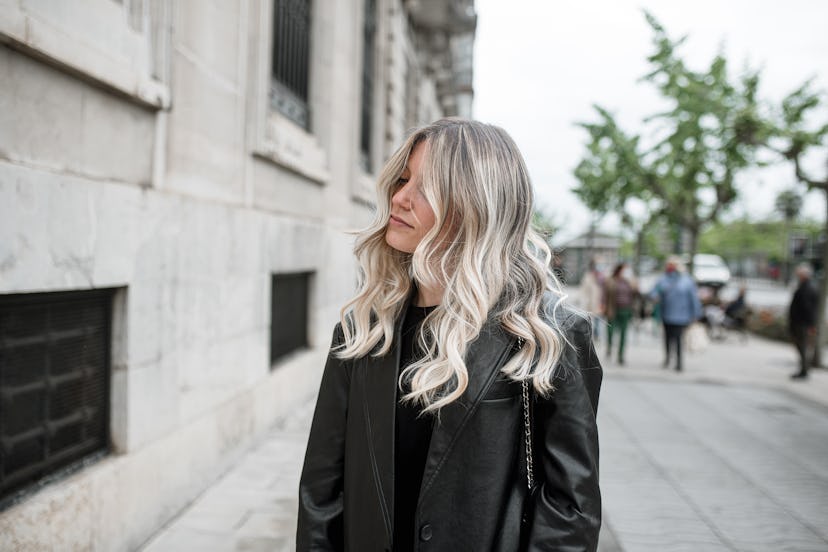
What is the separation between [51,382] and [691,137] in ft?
41.9

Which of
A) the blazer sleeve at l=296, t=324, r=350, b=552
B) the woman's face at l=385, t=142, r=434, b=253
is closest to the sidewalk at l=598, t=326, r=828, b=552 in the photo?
the blazer sleeve at l=296, t=324, r=350, b=552

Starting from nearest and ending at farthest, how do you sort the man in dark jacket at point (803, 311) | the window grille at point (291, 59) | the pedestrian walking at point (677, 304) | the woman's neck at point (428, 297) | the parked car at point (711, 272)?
the woman's neck at point (428, 297), the window grille at point (291, 59), the man in dark jacket at point (803, 311), the pedestrian walking at point (677, 304), the parked car at point (711, 272)

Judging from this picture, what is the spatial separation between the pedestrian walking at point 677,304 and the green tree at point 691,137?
2648 mm

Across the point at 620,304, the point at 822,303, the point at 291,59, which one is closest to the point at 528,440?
the point at 291,59

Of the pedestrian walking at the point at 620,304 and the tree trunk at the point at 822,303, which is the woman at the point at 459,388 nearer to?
the pedestrian walking at the point at 620,304

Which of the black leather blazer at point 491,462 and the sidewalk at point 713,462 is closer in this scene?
the black leather blazer at point 491,462

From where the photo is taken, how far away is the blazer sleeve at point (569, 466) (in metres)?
1.57

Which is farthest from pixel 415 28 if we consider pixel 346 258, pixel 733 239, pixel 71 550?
pixel 733 239

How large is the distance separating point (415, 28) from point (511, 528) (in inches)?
723

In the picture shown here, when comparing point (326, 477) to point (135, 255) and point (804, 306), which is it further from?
point (804, 306)

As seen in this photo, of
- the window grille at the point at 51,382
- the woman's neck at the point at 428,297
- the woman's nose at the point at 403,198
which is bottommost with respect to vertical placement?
the window grille at the point at 51,382

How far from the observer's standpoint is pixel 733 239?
189 feet

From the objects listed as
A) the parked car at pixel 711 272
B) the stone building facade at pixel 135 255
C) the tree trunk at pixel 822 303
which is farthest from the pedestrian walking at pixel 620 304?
the parked car at pixel 711 272

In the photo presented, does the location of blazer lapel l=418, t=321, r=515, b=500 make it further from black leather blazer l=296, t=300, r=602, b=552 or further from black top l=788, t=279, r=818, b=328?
black top l=788, t=279, r=818, b=328
